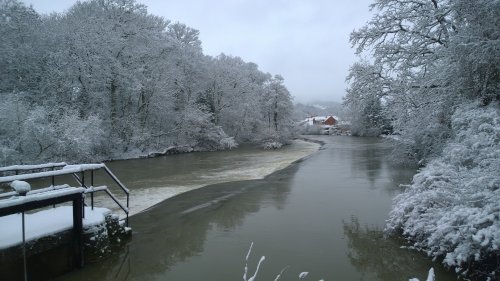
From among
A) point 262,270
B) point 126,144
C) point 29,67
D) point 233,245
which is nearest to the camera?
point 262,270

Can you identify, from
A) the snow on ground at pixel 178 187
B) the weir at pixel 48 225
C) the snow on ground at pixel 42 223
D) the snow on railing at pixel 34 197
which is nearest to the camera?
the snow on railing at pixel 34 197

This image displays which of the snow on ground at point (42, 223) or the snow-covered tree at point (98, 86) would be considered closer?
the snow on ground at point (42, 223)

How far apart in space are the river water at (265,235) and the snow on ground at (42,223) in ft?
2.92

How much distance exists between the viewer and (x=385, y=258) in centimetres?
724

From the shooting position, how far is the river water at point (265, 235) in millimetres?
6652

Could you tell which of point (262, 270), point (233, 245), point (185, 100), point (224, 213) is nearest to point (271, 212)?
point (224, 213)

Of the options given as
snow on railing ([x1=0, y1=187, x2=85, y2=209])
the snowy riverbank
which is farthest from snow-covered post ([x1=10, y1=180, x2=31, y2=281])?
the snowy riverbank

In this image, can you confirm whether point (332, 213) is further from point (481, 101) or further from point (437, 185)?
point (481, 101)

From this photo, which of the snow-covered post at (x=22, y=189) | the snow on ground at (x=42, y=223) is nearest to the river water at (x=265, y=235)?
the snow on ground at (x=42, y=223)

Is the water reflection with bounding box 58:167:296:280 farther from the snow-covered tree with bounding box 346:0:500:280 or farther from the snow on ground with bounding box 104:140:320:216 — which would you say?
the snow-covered tree with bounding box 346:0:500:280

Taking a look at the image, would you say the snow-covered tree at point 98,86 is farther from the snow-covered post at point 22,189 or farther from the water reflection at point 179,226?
the snow-covered post at point 22,189

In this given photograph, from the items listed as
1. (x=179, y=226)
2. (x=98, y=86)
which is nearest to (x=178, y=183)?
(x=179, y=226)

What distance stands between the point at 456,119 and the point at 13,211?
987 cm

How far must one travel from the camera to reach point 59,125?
22.3 meters
